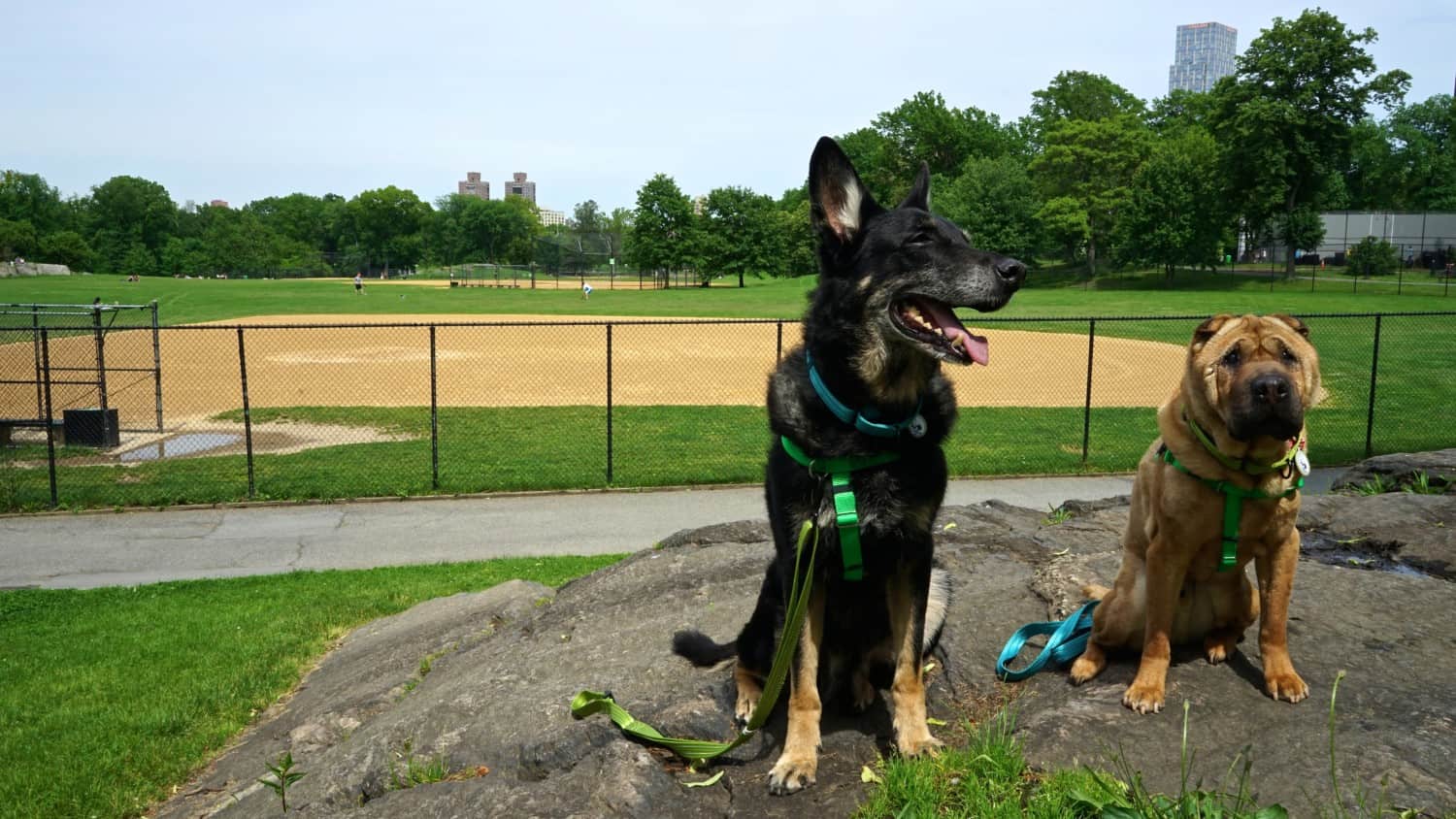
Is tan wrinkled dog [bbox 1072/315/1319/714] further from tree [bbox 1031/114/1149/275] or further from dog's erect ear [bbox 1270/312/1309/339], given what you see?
tree [bbox 1031/114/1149/275]

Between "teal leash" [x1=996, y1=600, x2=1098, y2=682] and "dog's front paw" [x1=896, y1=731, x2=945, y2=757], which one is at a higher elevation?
"teal leash" [x1=996, y1=600, x2=1098, y2=682]

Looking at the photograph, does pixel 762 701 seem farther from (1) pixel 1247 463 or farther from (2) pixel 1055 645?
(1) pixel 1247 463

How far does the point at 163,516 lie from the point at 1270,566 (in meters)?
13.2

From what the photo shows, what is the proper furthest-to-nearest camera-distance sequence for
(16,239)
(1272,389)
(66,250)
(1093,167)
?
(66,250)
(16,239)
(1093,167)
(1272,389)

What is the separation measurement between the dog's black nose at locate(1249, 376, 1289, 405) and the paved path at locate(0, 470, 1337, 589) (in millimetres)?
8582

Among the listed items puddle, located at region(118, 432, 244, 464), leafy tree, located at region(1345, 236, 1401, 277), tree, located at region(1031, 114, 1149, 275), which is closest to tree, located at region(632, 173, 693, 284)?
tree, located at region(1031, 114, 1149, 275)

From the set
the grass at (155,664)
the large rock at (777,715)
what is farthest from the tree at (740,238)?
the large rock at (777,715)

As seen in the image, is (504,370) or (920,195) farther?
(504,370)

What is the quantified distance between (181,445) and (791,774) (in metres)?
17.6

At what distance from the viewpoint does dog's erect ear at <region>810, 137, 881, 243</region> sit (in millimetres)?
3703

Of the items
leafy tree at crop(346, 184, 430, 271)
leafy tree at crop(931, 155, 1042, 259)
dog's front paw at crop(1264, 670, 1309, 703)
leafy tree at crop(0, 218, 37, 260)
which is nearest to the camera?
dog's front paw at crop(1264, 670, 1309, 703)

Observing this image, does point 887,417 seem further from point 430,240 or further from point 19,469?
point 430,240

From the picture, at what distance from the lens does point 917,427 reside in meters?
3.70

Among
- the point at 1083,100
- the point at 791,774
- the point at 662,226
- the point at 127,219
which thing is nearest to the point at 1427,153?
the point at 1083,100
